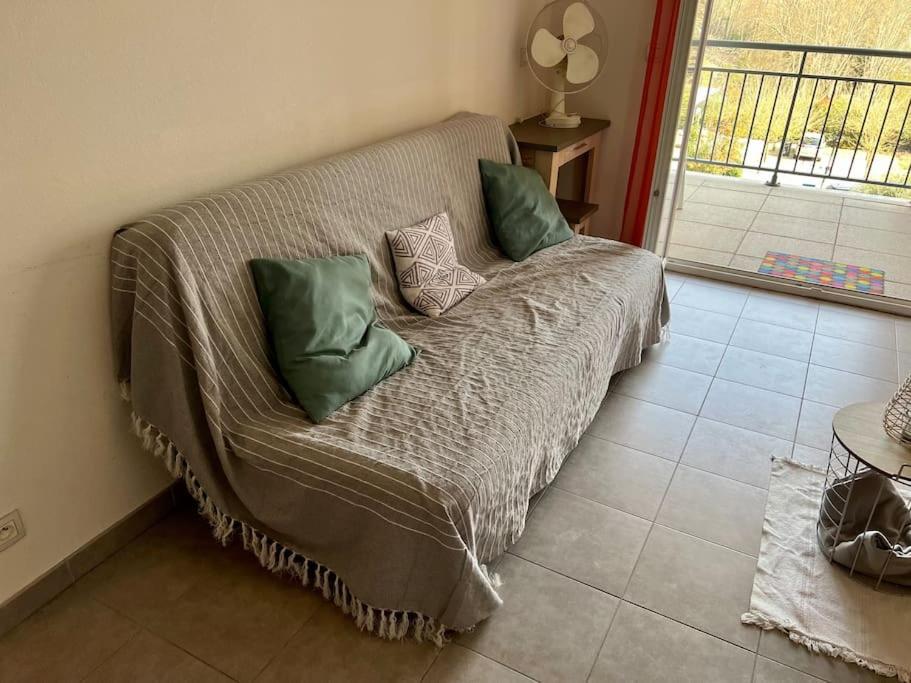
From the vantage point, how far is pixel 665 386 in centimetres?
269

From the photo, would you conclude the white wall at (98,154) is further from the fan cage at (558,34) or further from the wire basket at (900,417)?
the wire basket at (900,417)

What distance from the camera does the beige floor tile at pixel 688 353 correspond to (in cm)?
284

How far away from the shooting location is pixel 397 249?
89.0 inches

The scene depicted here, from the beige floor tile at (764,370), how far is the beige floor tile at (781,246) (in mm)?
1344

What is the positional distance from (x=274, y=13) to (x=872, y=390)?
2.55 meters

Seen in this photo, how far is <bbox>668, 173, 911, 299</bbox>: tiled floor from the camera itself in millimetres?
4008

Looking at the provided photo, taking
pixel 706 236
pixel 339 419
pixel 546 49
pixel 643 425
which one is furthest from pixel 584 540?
pixel 706 236

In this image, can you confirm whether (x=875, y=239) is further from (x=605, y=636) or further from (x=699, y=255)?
(x=605, y=636)

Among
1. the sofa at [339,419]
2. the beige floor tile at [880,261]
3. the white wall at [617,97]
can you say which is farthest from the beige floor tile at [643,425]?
the beige floor tile at [880,261]

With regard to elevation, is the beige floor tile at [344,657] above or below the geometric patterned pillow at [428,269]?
below

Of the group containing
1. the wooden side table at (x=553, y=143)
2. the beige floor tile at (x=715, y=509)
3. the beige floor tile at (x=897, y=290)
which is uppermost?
the wooden side table at (x=553, y=143)

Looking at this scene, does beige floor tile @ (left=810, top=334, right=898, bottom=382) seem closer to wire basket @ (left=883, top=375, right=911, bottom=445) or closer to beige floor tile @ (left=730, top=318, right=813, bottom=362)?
beige floor tile @ (left=730, top=318, right=813, bottom=362)

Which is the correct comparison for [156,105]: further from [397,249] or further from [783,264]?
[783,264]

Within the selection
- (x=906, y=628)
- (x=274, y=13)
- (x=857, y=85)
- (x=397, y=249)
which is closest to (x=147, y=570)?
(x=397, y=249)
